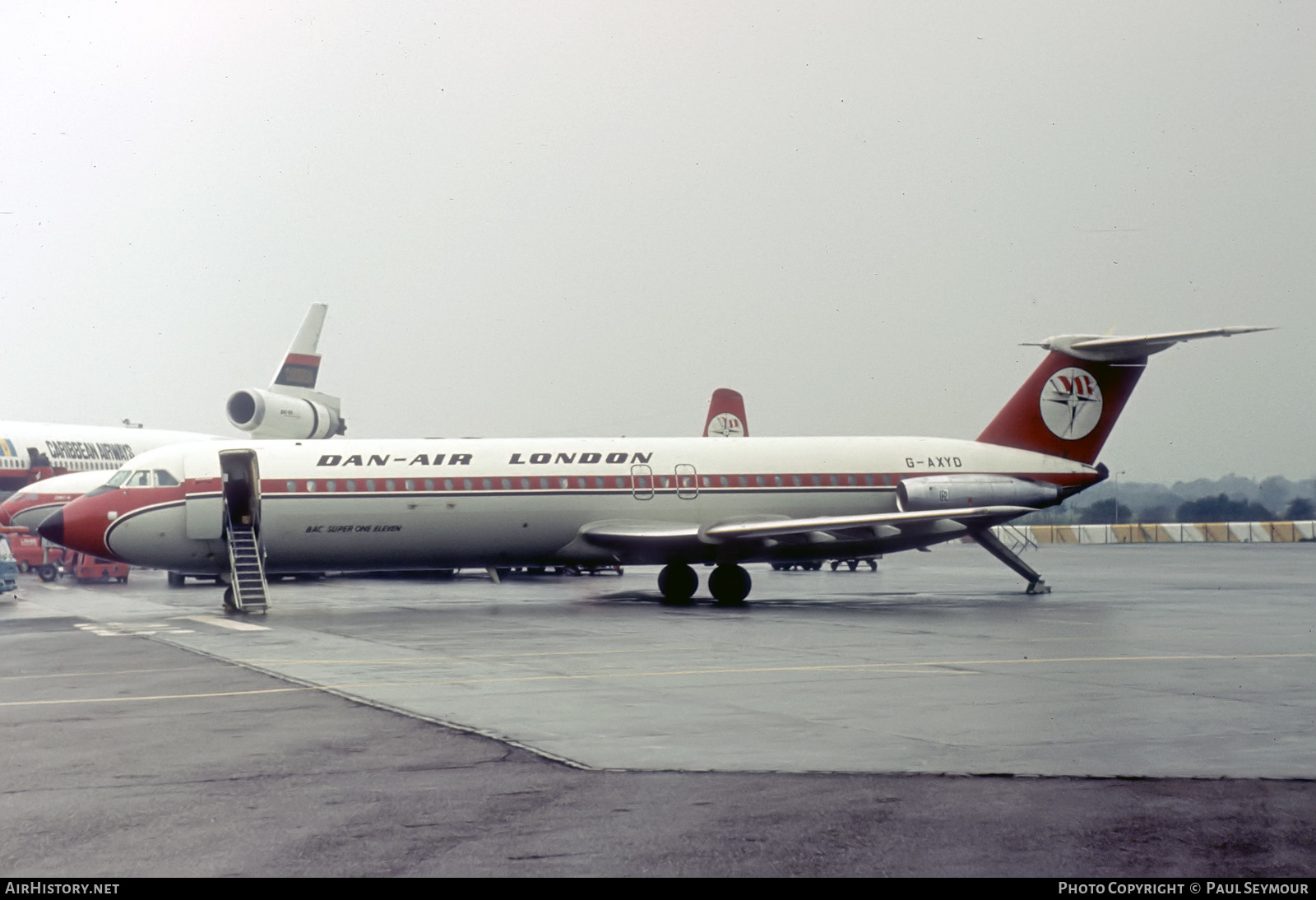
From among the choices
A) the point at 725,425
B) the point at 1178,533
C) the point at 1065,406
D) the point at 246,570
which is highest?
the point at 725,425

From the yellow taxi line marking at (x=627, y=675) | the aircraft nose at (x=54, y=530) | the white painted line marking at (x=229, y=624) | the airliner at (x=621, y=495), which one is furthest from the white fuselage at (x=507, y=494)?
the yellow taxi line marking at (x=627, y=675)

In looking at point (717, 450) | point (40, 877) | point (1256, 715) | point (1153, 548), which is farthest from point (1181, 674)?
point (1153, 548)

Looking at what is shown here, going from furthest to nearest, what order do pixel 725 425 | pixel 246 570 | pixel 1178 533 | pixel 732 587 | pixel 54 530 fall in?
pixel 1178 533, pixel 725 425, pixel 732 587, pixel 54 530, pixel 246 570

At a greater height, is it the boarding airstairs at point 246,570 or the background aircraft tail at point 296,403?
the background aircraft tail at point 296,403

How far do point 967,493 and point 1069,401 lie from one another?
12.6ft

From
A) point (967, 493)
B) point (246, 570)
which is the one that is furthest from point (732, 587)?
point (246, 570)

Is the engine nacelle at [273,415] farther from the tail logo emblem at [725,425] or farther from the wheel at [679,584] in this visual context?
the wheel at [679,584]

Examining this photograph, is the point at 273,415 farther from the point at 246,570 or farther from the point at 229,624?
the point at 229,624

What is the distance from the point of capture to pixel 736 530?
1089 inches

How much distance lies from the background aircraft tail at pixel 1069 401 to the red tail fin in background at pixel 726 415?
2061cm

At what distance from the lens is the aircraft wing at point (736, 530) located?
1074 inches

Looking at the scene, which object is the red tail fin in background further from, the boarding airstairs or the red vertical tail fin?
the boarding airstairs

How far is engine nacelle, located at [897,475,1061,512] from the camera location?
1158 inches

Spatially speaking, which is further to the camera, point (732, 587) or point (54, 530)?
point (732, 587)
